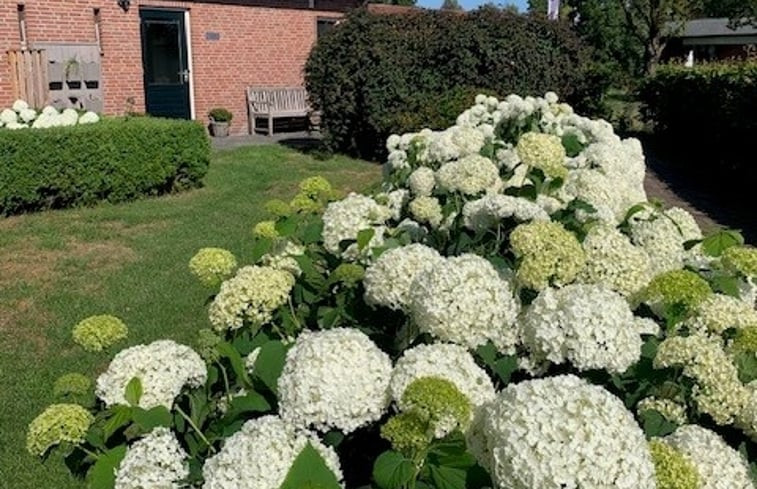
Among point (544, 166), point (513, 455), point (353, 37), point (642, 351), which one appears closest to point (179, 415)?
point (513, 455)

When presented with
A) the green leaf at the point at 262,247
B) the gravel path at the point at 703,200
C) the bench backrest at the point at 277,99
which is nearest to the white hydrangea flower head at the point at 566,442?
the green leaf at the point at 262,247

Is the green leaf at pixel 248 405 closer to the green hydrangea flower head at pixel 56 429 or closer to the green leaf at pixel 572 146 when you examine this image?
the green hydrangea flower head at pixel 56 429

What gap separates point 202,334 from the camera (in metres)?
1.93

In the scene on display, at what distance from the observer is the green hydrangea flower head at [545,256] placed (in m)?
1.80

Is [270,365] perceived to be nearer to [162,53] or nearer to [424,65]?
[424,65]

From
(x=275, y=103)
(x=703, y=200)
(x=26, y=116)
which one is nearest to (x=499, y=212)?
(x=703, y=200)

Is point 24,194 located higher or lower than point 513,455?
lower

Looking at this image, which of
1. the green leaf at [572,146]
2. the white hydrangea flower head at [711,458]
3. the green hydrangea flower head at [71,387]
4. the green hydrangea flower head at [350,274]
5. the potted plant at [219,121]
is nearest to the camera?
the white hydrangea flower head at [711,458]

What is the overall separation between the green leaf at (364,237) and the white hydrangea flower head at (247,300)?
327 mm

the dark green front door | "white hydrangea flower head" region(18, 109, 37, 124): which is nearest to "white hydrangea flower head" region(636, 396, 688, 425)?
"white hydrangea flower head" region(18, 109, 37, 124)

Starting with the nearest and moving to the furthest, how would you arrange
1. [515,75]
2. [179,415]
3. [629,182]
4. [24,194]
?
[179,415] → [629,182] → [24,194] → [515,75]

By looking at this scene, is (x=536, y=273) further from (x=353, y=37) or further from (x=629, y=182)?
(x=353, y=37)

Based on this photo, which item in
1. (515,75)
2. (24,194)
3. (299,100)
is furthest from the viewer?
(299,100)

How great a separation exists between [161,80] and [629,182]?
15337mm
